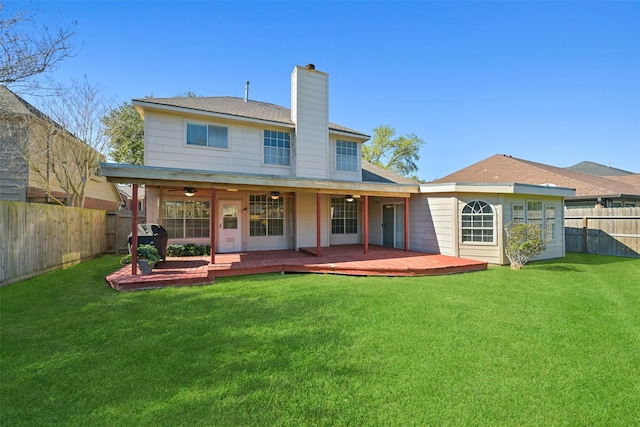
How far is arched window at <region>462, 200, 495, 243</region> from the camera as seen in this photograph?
9133 mm

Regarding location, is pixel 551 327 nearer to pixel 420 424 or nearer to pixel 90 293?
pixel 420 424

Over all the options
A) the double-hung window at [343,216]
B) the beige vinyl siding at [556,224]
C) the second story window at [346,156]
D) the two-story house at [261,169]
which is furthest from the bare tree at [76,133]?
the beige vinyl siding at [556,224]

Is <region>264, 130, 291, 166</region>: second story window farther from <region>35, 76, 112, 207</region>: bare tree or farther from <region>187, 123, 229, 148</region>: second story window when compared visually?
<region>35, 76, 112, 207</region>: bare tree

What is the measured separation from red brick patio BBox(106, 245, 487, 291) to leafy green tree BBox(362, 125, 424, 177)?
2368 cm

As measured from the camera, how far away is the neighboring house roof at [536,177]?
14356 mm

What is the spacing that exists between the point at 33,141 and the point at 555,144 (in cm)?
2741

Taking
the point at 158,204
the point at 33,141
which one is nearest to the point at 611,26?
the point at 158,204

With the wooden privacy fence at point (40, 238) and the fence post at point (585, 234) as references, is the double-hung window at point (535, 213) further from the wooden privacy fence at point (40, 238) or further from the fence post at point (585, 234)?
the wooden privacy fence at point (40, 238)

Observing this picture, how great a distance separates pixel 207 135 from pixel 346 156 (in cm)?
548

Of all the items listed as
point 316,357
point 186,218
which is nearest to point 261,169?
point 186,218

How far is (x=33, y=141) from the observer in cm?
1052

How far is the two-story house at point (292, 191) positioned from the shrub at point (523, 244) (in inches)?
17.8

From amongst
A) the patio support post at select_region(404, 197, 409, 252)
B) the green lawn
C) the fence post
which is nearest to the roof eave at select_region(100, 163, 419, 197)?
the patio support post at select_region(404, 197, 409, 252)

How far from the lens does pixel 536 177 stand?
15781mm
